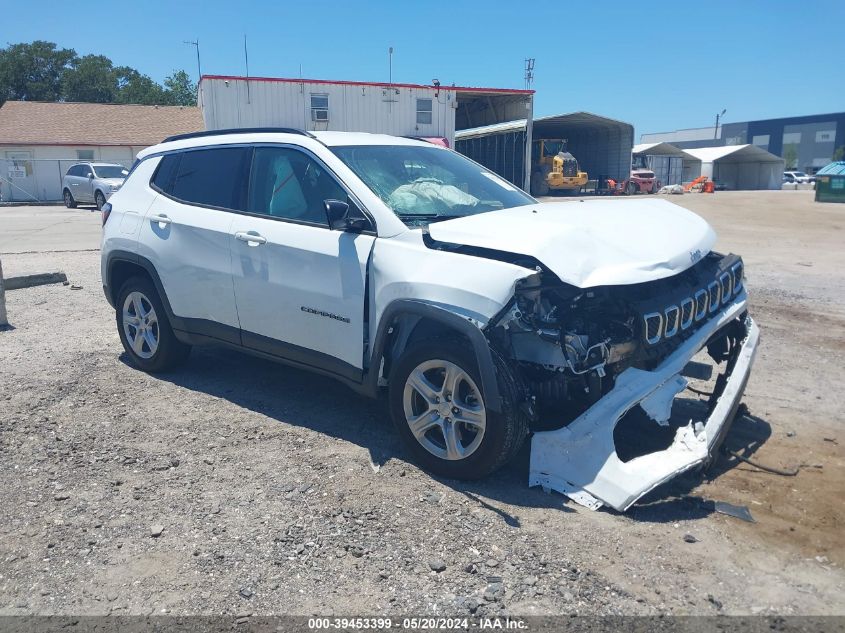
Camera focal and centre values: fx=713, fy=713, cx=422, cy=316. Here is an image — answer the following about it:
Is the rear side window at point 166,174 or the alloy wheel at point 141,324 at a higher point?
the rear side window at point 166,174

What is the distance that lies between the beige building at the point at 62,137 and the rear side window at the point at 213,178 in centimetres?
3044

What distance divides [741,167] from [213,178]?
6944 cm

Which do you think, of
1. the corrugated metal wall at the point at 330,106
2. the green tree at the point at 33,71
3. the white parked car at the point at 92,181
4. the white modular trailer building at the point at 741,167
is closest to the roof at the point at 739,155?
the white modular trailer building at the point at 741,167

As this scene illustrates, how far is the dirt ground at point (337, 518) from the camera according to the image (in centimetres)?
298

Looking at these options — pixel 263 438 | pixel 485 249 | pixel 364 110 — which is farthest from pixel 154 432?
pixel 364 110

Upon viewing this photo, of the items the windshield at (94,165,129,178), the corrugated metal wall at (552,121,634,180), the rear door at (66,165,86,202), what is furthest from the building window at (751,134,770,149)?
the rear door at (66,165,86,202)

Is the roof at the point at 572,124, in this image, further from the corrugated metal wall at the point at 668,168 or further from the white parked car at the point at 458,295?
the white parked car at the point at 458,295

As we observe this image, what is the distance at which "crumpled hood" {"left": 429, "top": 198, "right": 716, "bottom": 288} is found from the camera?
11.7ft

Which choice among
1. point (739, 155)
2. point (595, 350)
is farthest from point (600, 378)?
point (739, 155)

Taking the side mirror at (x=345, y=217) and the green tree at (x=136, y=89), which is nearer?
the side mirror at (x=345, y=217)

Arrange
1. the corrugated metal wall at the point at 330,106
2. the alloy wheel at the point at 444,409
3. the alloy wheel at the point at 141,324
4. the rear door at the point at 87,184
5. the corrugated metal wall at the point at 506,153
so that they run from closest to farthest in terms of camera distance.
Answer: the alloy wheel at the point at 444,409
the alloy wheel at the point at 141,324
the corrugated metal wall at the point at 330,106
the rear door at the point at 87,184
the corrugated metal wall at the point at 506,153

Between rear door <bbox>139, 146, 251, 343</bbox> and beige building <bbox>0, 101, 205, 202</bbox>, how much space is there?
99.9 feet

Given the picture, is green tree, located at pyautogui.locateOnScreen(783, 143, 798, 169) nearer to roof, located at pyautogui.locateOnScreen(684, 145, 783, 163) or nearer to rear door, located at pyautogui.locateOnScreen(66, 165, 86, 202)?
roof, located at pyautogui.locateOnScreen(684, 145, 783, 163)

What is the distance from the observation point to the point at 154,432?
15.5ft
